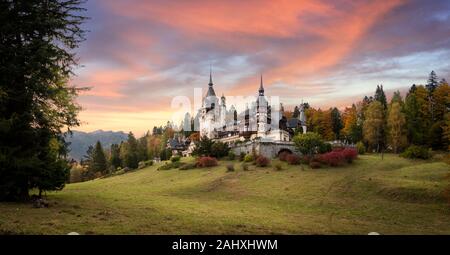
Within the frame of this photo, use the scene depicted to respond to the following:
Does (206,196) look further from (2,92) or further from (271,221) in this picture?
(2,92)

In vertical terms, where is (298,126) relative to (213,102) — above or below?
below

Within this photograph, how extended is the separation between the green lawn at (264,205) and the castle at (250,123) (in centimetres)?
2406

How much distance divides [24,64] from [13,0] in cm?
371

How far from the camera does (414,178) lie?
129 feet

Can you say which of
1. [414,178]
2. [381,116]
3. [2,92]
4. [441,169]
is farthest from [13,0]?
[381,116]

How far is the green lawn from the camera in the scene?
18.3 meters

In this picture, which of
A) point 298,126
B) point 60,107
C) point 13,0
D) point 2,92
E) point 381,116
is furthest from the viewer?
point 298,126

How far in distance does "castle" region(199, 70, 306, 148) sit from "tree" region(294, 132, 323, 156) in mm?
9623

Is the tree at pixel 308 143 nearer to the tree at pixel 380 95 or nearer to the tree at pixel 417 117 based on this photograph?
the tree at pixel 417 117

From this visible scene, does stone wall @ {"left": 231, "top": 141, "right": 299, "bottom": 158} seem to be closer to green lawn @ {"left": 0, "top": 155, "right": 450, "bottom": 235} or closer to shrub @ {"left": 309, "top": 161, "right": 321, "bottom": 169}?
green lawn @ {"left": 0, "top": 155, "right": 450, "bottom": 235}

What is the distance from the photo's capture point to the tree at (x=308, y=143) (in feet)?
194

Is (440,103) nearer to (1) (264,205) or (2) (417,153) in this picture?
(2) (417,153)

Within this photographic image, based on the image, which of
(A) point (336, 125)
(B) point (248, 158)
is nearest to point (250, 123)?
(A) point (336, 125)
